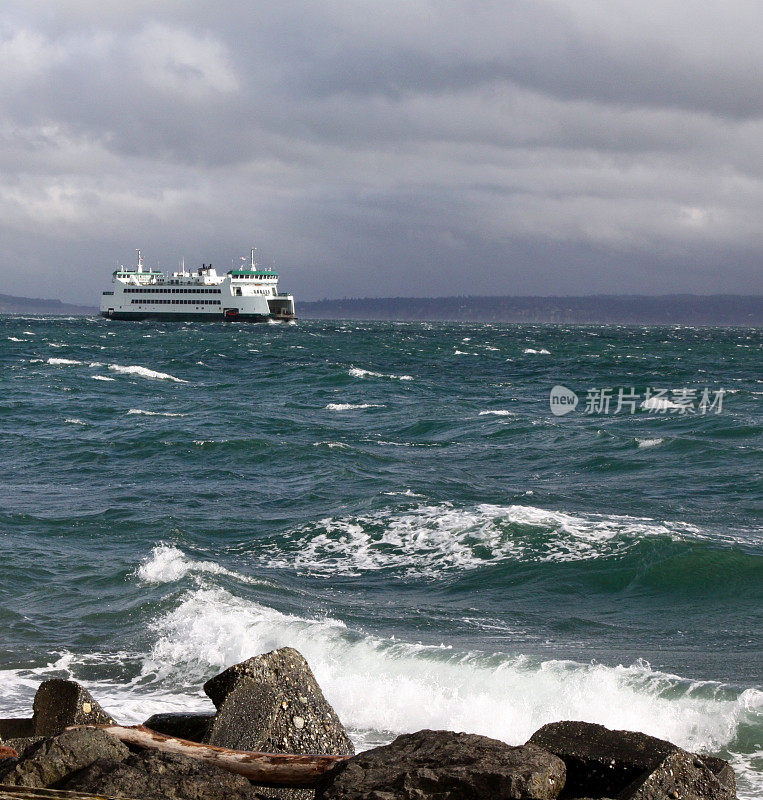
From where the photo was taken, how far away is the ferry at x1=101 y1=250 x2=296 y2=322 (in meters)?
116

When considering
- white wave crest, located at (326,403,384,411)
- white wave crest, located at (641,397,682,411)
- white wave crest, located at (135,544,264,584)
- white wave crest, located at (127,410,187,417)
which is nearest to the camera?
white wave crest, located at (135,544,264,584)

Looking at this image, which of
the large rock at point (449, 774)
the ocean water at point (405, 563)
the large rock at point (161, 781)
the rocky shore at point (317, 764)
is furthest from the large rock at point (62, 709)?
the large rock at point (449, 774)

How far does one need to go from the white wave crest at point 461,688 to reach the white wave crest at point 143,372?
1282 inches

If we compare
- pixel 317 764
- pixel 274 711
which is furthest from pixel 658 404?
pixel 317 764

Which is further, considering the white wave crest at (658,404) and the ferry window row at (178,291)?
the ferry window row at (178,291)

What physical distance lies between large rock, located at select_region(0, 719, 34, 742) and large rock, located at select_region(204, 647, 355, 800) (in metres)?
1.26

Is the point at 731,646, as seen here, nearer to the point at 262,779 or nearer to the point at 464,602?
the point at 464,602

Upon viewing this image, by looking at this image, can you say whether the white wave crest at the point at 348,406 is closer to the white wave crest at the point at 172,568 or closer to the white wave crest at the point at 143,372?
the white wave crest at the point at 143,372

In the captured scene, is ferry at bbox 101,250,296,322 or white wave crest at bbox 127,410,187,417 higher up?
ferry at bbox 101,250,296,322

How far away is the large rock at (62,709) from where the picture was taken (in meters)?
5.58

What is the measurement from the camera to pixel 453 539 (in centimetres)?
1375

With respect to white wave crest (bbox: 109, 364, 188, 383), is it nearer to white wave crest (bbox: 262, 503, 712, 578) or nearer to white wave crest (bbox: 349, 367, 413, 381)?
white wave crest (bbox: 349, 367, 413, 381)

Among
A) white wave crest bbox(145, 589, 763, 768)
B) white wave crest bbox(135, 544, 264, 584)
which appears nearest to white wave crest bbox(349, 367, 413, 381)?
white wave crest bbox(135, 544, 264, 584)

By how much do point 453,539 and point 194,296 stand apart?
106899 mm
